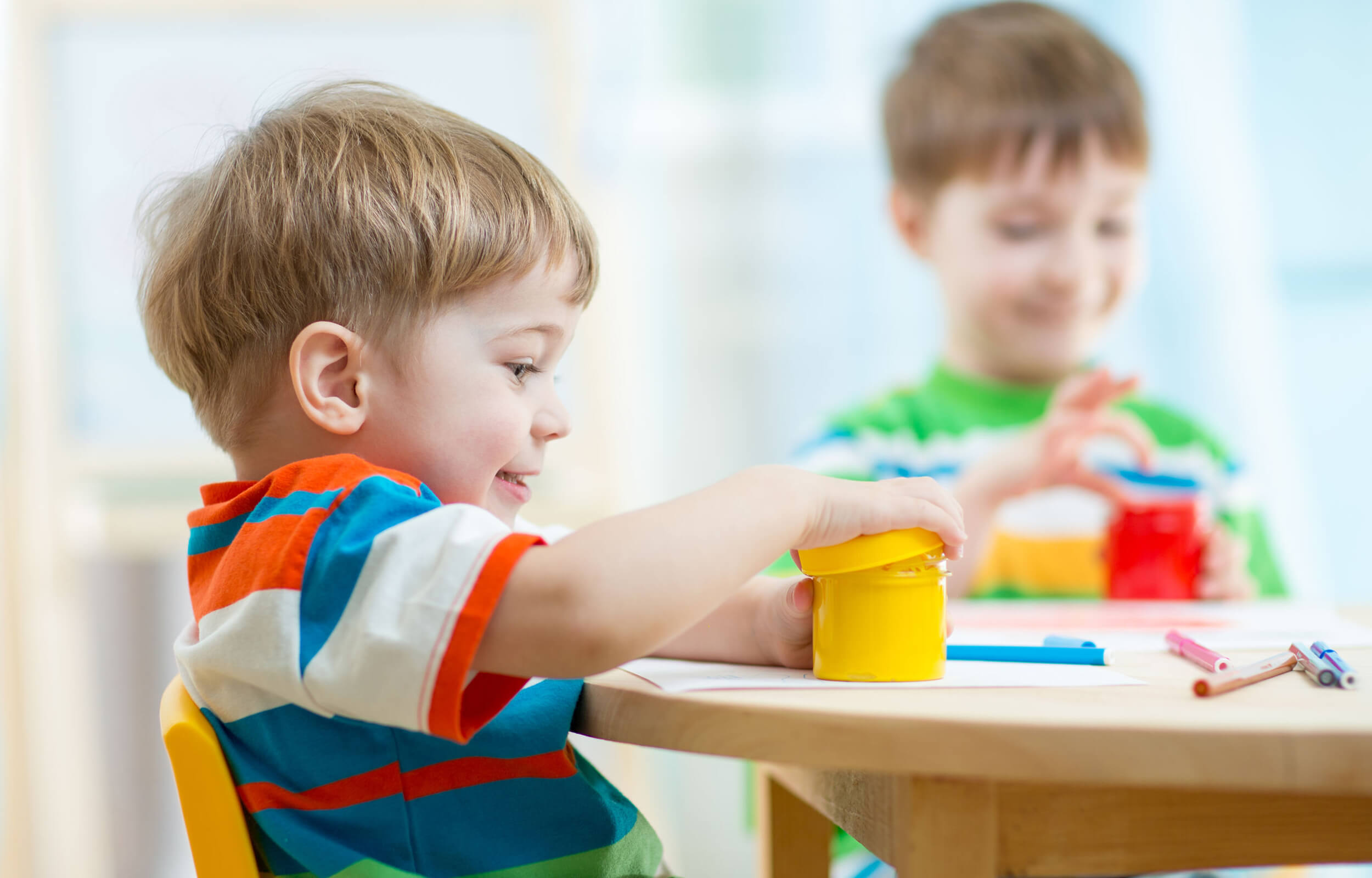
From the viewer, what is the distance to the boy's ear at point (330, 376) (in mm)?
621

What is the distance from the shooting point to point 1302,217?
6.42 ft

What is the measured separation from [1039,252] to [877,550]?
925 mm

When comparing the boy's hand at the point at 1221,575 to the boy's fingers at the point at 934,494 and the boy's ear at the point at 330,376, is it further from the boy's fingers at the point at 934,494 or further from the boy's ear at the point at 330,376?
the boy's ear at the point at 330,376

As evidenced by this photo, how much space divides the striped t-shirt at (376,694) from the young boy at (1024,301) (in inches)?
30.0

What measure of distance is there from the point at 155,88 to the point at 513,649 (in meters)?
1.87

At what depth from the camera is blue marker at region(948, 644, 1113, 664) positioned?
0.66 m

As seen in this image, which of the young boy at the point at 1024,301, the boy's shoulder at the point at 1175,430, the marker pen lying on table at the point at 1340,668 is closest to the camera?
the marker pen lying on table at the point at 1340,668

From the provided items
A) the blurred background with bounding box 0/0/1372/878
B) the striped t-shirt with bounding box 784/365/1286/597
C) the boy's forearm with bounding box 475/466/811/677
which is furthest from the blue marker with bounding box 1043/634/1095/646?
the blurred background with bounding box 0/0/1372/878

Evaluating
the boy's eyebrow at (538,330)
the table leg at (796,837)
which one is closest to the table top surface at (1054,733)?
the boy's eyebrow at (538,330)

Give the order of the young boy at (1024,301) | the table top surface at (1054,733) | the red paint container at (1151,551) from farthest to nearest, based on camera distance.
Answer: the young boy at (1024,301), the red paint container at (1151,551), the table top surface at (1054,733)

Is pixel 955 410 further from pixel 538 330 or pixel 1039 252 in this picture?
pixel 538 330

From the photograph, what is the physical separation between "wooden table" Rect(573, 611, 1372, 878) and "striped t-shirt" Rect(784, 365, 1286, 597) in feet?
2.86

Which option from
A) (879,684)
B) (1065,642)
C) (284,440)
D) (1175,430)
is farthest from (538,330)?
(1175,430)

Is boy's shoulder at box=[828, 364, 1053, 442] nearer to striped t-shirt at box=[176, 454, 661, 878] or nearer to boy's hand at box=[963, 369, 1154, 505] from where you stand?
boy's hand at box=[963, 369, 1154, 505]
